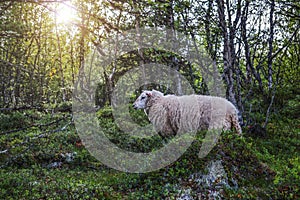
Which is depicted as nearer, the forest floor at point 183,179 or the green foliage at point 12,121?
the forest floor at point 183,179

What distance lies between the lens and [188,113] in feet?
30.9

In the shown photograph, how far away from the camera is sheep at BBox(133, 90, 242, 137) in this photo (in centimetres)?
879

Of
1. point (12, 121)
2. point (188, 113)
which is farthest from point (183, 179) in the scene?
point (12, 121)

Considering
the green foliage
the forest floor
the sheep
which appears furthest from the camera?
the green foliage

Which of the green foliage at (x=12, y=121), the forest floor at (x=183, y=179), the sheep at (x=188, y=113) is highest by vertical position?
the sheep at (x=188, y=113)

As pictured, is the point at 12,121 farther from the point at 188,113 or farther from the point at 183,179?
the point at 183,179

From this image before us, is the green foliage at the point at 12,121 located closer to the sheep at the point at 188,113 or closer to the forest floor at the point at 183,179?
the forest floor at the point at 183,179

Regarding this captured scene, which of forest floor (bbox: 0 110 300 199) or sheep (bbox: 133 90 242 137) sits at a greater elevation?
sheep (bbox: 133 90 242 137)

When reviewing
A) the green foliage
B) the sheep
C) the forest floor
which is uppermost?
the sheep

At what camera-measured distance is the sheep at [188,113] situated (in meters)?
8.79

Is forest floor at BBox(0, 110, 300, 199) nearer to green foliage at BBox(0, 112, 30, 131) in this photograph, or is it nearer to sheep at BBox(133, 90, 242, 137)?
sheep at BBox(133, 90, 242, 137)

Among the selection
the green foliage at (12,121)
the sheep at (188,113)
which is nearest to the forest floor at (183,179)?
the sheep at (188,113)

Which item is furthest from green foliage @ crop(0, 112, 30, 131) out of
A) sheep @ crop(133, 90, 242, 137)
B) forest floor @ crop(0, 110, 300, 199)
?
sheep @ crop(133, 90, 242, 137)

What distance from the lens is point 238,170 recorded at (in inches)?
251
